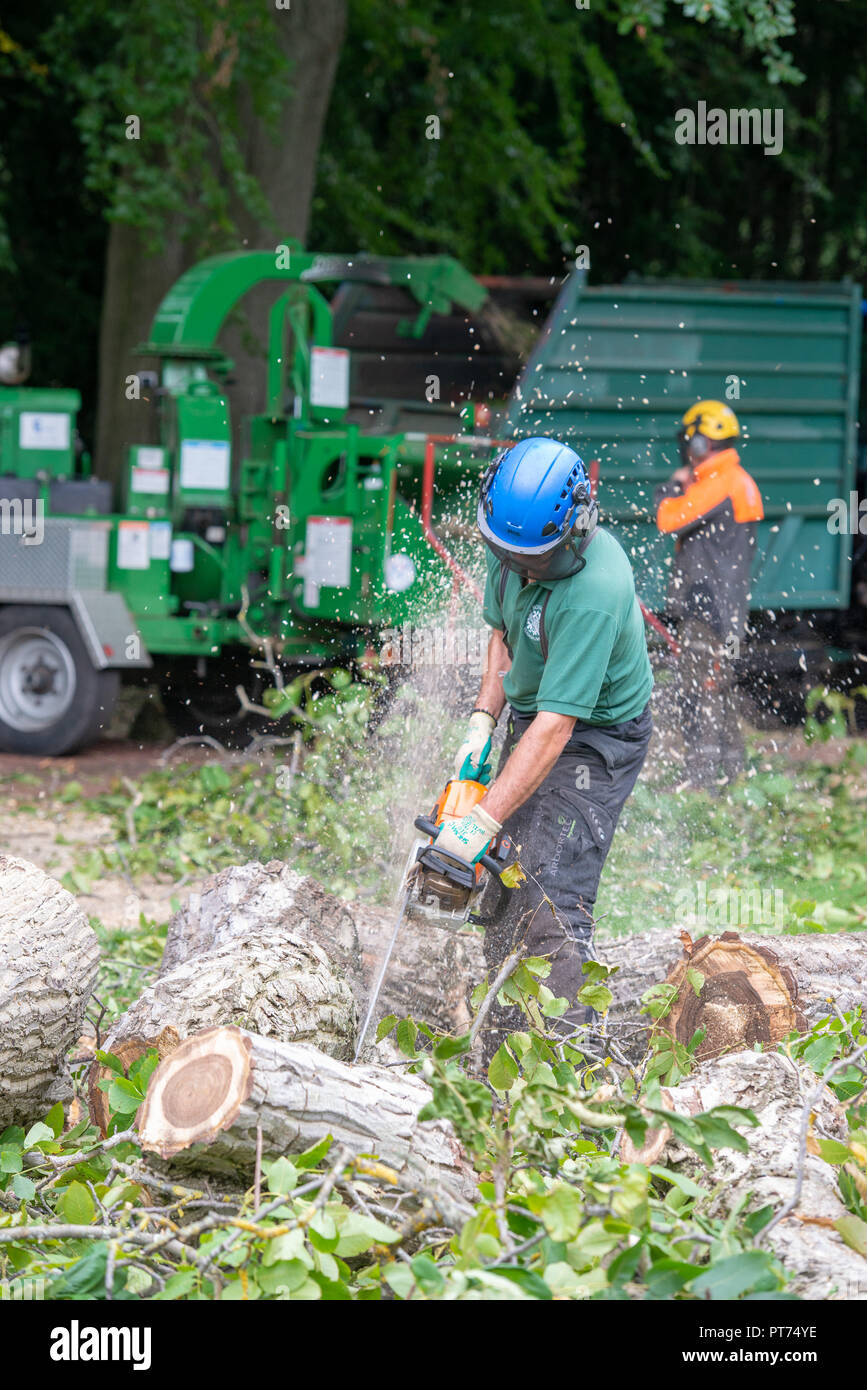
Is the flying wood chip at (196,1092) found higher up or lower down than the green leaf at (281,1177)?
higher up

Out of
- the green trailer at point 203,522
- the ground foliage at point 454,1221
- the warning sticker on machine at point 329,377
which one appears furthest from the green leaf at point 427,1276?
Result: the warning sticker on machine at point 329,377

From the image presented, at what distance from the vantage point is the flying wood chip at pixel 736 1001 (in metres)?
3.35

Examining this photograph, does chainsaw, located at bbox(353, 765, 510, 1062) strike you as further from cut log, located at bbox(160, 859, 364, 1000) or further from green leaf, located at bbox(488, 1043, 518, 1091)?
green leaf, located at bbox(488, 1043, 518, 1091)

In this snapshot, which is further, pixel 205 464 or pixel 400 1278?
pixel 205 464

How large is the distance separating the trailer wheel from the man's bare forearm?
4.94 metres

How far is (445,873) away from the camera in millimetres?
3197

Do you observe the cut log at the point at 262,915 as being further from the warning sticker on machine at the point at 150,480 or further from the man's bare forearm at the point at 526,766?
the warning sticker on machine at the point at 150,480

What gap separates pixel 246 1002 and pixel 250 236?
7835 millimetres

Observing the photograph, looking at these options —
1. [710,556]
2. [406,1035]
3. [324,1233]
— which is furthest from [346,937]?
[710,556]

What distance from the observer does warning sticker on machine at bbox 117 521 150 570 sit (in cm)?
772
